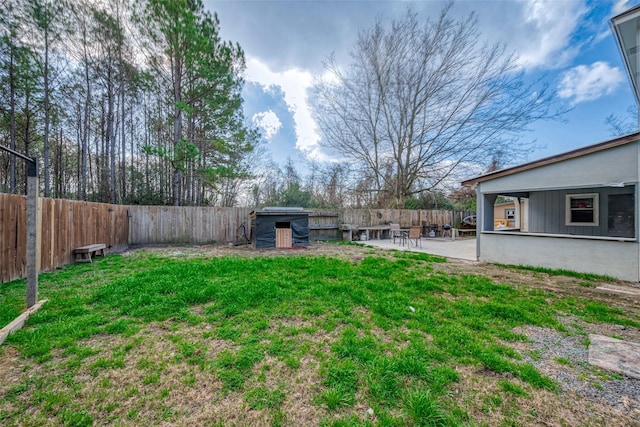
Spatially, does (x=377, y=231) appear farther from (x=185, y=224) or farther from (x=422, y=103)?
(x=185, y=224)

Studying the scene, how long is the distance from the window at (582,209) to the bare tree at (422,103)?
6.55m

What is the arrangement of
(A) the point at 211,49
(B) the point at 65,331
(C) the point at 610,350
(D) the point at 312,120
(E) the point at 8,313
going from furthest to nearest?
(D) the point at 312,120
(A) the point at 211,49
(E) the point at 8,313
(B) the point at 65,331
(C) the point at 610,350

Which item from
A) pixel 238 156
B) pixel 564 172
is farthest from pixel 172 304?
pixel 238 156

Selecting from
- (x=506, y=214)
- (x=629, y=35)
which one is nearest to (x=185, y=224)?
(x=629, y=35)

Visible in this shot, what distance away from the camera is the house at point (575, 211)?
4.59 metres

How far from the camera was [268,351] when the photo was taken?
7.07ft

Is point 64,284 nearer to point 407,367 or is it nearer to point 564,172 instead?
point 407,367

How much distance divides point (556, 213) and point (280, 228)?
30.6 ft

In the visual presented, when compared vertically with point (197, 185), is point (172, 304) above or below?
below

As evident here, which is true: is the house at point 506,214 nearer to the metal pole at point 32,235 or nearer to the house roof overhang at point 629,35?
the house roof overhang at point 629,35

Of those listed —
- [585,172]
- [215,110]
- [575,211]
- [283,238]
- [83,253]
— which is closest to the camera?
[585,172]

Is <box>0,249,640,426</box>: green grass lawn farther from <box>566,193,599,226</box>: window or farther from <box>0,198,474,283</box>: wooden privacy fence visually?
<box>566,193,599,226</box>: window

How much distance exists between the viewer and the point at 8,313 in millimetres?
2732

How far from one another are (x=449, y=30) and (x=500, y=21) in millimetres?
3325
